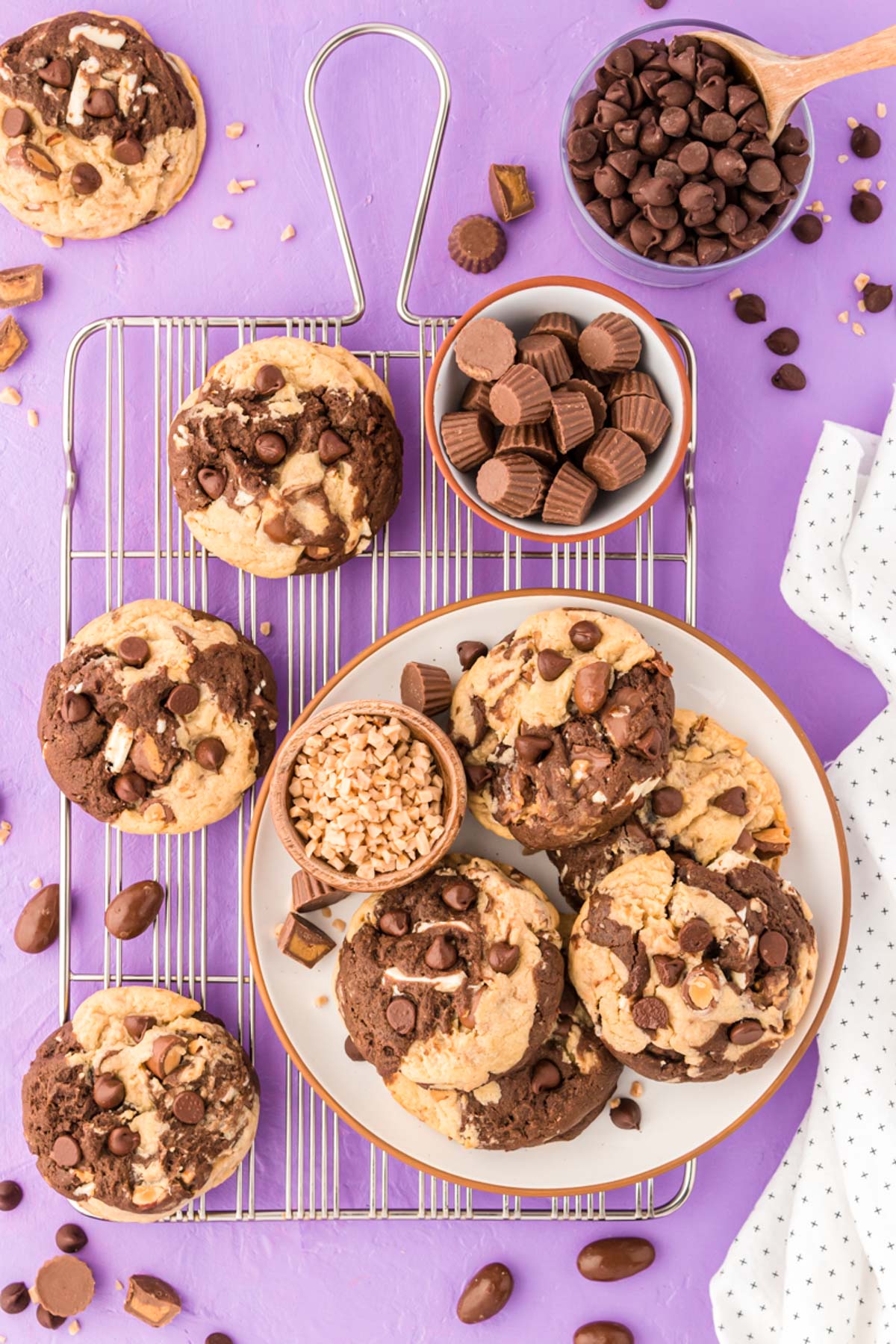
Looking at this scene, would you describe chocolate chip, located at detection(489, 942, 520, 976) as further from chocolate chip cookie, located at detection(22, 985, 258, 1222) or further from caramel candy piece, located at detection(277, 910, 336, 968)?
chocolate chip cookie, located at detection(22, 985, 258, 1222)

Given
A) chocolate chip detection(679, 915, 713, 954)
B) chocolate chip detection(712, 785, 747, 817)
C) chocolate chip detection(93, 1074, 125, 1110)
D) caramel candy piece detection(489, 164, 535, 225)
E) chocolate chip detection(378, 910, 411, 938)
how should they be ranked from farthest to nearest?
caramel candy piece detection(489, 164, 535, 225) < chocolate chip detection(93, 1074, 125, 1110) < chocolate chip detection(712, 785, 747, 817) < chocolate chip detection(378, 910, 411, 938) < chocolate chip detection(679, 915, 713, 954)

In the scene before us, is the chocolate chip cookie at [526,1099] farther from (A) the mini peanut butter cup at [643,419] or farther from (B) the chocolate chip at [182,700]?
(A) the mini peanut butter cup at [643,419]

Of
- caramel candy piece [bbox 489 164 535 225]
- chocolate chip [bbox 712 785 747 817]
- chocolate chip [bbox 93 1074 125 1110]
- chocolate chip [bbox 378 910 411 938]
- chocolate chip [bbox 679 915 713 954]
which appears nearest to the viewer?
chocolate chip [bbox 679 915 713 954]

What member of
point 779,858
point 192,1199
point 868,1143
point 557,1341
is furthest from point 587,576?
point 557,1341

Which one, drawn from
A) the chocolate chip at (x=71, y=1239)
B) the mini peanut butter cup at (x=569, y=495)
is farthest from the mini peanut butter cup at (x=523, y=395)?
the chocolate chip at (x=71, y=1239)

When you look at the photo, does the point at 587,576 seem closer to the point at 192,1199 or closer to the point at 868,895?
the point at 868,895

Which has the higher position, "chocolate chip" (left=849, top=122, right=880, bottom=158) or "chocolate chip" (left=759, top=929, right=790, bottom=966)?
"chocolate chip" (left=849, top=122, right=880, bottom=158)

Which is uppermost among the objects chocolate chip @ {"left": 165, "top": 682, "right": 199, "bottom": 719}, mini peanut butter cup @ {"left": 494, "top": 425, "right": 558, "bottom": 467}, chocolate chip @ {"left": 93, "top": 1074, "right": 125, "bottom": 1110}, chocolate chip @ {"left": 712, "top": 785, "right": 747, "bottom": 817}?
mini peanut butter cup @ {"left": 494, "top": 425, "right": 558, "bottom": 467}

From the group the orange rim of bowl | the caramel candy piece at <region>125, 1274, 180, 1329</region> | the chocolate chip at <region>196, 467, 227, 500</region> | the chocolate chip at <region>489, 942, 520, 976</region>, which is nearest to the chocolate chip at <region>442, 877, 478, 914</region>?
the chocolate chip at <region>489, 942, 520, 976</region>
